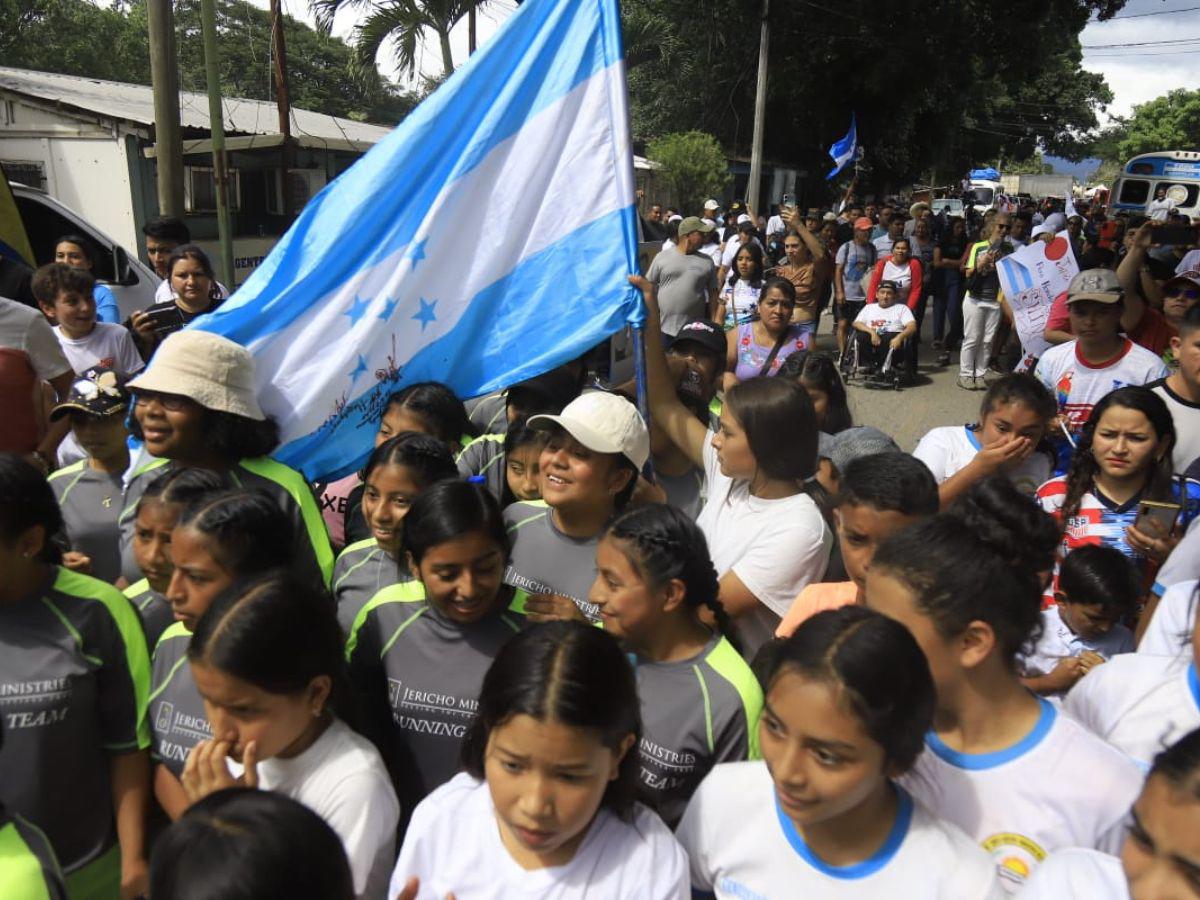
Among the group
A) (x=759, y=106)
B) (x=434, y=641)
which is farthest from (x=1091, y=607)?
(x=759, y=106)

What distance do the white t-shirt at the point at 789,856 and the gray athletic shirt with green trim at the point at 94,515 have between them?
7.13ft

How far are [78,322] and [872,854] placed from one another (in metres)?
4.54

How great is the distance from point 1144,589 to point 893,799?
180 centimetres

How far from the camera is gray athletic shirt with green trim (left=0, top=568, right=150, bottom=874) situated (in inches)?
77.4

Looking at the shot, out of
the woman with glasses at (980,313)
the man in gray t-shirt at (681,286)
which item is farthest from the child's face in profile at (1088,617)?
the woman with glasses at (980,313)

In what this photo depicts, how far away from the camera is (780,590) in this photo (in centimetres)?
254

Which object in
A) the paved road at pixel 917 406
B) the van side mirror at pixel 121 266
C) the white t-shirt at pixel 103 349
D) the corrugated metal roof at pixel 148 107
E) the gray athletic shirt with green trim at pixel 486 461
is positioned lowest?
the paved road at pixel 917 406

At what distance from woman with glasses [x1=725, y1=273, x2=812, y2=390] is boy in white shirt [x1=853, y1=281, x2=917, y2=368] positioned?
4632 mm

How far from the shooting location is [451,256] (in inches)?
128

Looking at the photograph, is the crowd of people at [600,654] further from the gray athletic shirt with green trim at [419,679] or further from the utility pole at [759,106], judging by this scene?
the utility pole at [759,106]

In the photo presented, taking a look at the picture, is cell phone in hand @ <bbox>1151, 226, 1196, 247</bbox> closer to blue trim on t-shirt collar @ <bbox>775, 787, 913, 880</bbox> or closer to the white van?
the white van

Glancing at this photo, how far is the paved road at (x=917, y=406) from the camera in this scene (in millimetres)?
8336

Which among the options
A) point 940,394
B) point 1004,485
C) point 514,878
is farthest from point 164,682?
point 940,394

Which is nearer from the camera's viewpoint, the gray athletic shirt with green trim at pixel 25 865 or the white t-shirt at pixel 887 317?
the gray athletic shirt with green trim at pixel 25 865
